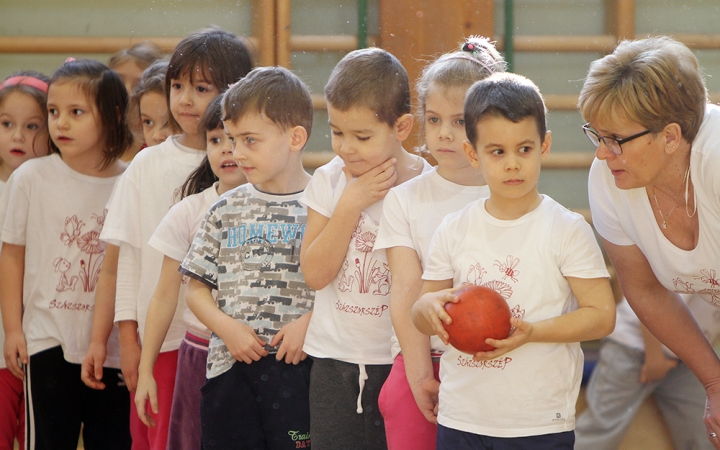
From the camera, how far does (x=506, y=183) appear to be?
1172 millimetres

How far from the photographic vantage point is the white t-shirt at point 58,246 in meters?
1.93

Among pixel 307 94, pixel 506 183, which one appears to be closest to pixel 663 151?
pixel 506 183

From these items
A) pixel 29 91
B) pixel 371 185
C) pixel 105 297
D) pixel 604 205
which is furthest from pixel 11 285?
pixel 604 205

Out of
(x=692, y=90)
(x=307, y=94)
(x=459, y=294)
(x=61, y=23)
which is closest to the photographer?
(x=459, y=294)

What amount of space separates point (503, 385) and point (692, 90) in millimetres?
607

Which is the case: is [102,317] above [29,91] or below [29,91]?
below

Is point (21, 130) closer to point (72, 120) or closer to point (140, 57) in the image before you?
point (72, 120)

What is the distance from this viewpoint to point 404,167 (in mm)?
1467

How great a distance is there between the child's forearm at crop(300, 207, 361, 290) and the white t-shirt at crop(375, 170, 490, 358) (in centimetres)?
7

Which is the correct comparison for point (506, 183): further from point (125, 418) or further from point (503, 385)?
point (125, 418)

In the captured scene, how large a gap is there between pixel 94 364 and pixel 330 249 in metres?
0.86

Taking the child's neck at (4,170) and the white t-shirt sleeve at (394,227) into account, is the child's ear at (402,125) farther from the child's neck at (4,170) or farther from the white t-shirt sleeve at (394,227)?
the child's neck at (4,170)

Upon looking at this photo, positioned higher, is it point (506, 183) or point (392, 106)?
point (392, 106)

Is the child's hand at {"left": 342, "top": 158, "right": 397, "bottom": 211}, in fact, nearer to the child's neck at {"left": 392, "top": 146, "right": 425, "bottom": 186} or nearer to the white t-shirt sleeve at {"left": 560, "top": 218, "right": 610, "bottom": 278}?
the child's neck at {"left": 392, "top": 146, "right": 425, "bottom": 186}
